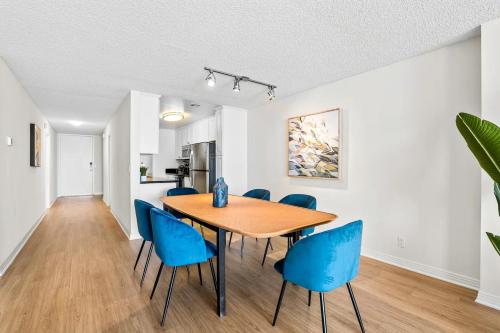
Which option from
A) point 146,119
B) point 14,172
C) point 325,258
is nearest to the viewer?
point 325,258

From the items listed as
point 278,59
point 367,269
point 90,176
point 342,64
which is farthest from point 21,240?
point 90,176

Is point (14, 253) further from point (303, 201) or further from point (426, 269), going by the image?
point (426, 269)

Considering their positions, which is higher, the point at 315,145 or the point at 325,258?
the point at 315,145

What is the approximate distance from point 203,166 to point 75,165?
6.17 metres

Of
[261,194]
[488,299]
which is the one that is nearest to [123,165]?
[261,194]

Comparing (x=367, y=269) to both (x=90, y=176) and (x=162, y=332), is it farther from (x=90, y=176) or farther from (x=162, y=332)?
(x=90, y=176)

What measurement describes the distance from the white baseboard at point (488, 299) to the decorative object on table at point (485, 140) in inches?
26.8

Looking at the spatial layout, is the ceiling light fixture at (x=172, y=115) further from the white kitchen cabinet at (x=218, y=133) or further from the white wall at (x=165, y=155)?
the white wall at (x=165, y=155)

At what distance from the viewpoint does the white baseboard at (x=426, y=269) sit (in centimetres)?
238

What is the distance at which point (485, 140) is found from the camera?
1650 millimetres

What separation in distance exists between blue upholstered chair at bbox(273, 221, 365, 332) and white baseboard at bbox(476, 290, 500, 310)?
1.44m

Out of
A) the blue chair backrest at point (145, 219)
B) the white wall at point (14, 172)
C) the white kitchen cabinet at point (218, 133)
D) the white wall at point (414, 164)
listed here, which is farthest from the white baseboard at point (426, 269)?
the white wall at point (14, 172)

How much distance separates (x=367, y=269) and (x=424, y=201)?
96cm

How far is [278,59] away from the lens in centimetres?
276
